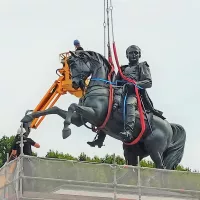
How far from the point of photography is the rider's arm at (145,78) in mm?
20891

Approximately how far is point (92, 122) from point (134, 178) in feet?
5.64

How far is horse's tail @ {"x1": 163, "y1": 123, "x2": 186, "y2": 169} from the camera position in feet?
70.6

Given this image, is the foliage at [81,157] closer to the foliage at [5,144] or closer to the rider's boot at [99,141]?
the foliage at [5,144]

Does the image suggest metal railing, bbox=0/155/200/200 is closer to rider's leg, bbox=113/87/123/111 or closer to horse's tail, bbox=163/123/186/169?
horse's tail, bbox=163/123/186/169

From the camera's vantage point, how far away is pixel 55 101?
3325 cm

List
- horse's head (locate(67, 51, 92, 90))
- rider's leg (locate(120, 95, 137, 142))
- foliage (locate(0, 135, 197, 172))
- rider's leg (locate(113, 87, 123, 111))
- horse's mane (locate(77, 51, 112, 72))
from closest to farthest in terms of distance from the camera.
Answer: rider's leg (locate(120, 95, 137, 142))
rider's leg (locate(113, 87, 123, 111))
horse's head (locate(67, 51, 92, 90))
horse's mane (locate(77, 51, 112, 72))
foliage (locate(0, 135, 197, 172))

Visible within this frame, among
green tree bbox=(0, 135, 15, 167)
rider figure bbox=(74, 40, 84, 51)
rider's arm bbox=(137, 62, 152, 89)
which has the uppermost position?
green tree bbox=(0, 135, 15, 167)

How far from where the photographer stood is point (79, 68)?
20.4 metres

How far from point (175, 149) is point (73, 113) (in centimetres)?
337

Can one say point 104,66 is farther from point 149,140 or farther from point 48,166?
point 48,166

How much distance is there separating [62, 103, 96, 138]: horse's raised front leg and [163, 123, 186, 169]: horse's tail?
2790mm

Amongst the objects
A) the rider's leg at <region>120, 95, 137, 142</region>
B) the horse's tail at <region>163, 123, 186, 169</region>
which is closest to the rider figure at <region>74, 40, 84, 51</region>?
the rider's leg at <region>120, 95, 137, 142</region>

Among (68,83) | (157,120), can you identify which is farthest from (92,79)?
(68,83)

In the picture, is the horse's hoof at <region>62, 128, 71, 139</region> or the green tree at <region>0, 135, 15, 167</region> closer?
the horse's hoof at <region>62, 128, 71, 139</region>
